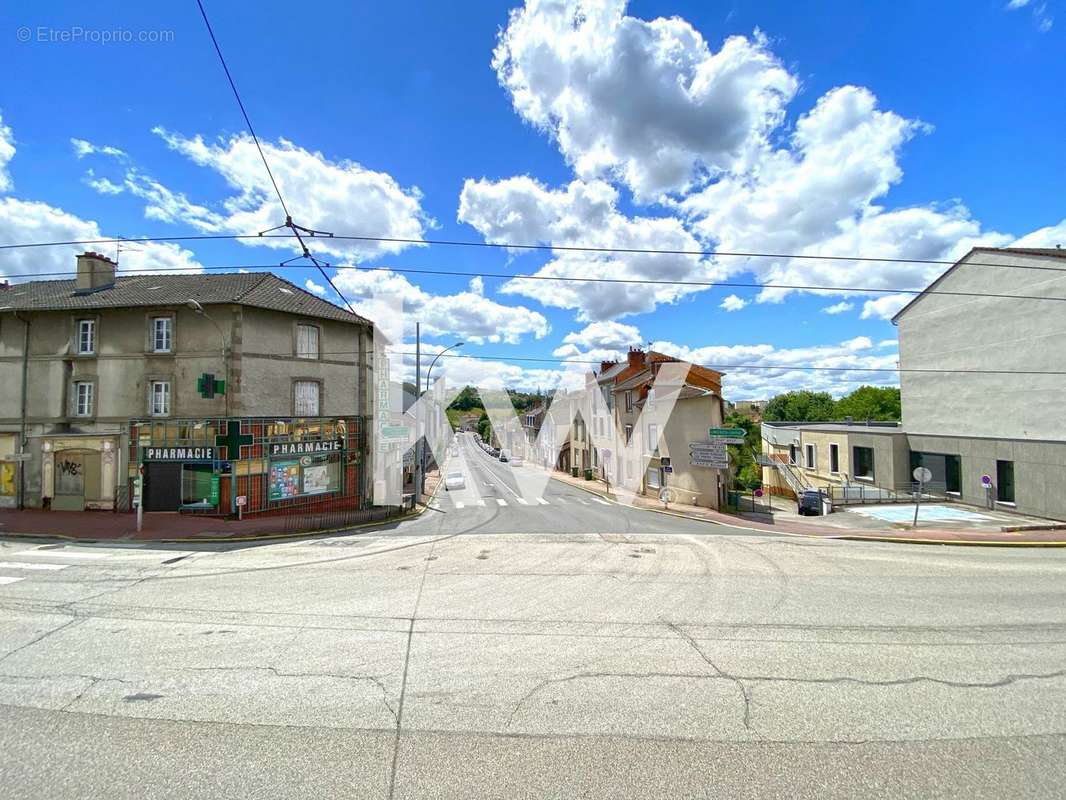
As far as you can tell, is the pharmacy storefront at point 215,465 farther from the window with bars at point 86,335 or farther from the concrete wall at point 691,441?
the concrete wall at point 691,441

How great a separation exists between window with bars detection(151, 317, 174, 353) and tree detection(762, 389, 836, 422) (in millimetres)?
90857

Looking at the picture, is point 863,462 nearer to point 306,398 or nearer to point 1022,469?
point 1022,469

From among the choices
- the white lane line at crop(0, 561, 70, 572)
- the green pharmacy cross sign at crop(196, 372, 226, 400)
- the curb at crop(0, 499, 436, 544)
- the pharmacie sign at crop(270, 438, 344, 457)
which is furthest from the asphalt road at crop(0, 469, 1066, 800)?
the pharmacie sign at crop(270, 438, 344, 457)

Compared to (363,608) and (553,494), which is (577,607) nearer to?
(363,608)

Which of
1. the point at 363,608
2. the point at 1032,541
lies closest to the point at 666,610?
the point at 363,608

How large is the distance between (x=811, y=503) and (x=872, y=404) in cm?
5805

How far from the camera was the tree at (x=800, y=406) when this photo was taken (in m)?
86.3

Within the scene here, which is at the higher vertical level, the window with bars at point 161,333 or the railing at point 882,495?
the window with bars at point 161,333

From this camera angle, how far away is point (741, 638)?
6.62 metres

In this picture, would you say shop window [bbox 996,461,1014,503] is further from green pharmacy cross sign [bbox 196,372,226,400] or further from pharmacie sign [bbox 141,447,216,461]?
pharmacie sign [bbox 141,447,216,461]

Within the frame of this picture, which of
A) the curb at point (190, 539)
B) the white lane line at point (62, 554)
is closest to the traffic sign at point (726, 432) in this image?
the curb at point (190, 539)

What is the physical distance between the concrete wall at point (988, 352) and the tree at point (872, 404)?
147 ft

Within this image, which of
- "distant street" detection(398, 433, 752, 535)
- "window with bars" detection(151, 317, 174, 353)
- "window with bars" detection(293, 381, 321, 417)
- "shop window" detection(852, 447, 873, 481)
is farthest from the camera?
"shop window" detection(852, 447, 873, 481)

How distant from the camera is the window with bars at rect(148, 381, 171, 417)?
18.5 metres
